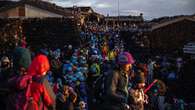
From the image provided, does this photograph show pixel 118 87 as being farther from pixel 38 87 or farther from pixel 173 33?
pixel 173 33

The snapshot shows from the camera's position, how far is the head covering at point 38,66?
4.92 metres

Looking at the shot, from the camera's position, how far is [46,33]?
2920cm

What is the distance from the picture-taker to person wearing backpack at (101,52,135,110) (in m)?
5.77

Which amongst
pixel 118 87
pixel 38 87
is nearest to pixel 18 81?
pixel 38 87

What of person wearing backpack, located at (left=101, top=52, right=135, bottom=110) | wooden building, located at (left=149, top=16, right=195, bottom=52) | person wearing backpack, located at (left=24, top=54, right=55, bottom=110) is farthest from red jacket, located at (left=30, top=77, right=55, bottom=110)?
wooden building, located at (left=149, top=16, right=195, bottom=52)

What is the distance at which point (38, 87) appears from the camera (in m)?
4.94

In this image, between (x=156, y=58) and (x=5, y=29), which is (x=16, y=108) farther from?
(x=5, y=29)

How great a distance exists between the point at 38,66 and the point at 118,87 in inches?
50.8

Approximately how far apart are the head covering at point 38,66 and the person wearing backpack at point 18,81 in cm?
8

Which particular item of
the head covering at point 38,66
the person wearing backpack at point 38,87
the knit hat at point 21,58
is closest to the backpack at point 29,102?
the person wearing backpack at point 38,87

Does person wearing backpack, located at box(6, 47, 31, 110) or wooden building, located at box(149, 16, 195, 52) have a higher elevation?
person wearing backpack, located at box(6, 47, 31, 110)

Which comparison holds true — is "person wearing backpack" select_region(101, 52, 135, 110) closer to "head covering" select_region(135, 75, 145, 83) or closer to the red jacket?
"head covering" select_region(135, 75, 145, 83)

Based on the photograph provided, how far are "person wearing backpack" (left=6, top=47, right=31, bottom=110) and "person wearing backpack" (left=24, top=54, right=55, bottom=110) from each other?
63 mm

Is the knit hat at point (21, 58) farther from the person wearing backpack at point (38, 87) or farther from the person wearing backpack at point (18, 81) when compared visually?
the person wearing backpack at point (38, 87)
